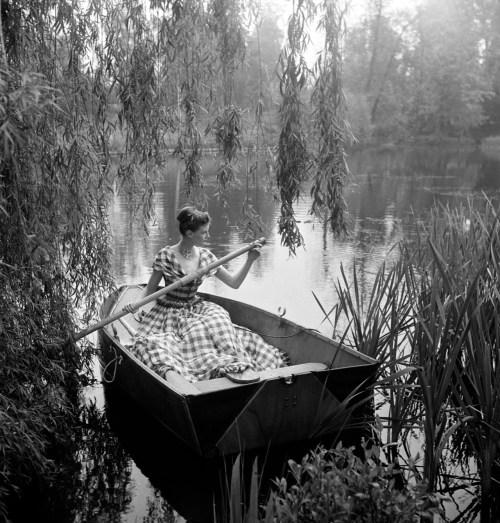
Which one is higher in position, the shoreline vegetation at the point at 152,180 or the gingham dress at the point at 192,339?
the shoreline vegetation at the point at 152,180

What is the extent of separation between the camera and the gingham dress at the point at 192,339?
15.2 ft

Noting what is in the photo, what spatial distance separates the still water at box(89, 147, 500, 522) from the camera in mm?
4375

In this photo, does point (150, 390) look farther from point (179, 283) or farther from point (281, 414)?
point (281, 414)

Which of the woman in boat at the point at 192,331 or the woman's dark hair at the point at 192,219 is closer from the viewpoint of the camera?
the woman in boat at the point at 192,331

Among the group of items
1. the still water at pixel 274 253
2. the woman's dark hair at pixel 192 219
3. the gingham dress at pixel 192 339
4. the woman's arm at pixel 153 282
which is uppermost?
the woman's dark hair at pixel 192 219

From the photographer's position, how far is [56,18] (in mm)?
3947

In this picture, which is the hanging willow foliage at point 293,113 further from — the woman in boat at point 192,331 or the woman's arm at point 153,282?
the woman's arm at point 153,282

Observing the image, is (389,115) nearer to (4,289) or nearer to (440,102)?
(440,102)

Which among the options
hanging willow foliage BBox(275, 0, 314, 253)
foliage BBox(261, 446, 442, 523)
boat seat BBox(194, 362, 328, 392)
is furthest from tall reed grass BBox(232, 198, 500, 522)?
hanging willow foliage BBox(275, 0, 314, 253)

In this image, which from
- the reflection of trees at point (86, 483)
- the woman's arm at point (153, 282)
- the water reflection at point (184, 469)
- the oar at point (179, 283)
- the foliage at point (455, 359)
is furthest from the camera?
the woman's arm at point (153, 282)

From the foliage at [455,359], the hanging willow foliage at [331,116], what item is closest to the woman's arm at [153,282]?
the hanging willow foliage at [331,116]

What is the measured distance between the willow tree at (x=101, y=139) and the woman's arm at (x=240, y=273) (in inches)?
12.4

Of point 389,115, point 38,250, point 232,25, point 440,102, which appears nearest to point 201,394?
point 38,250

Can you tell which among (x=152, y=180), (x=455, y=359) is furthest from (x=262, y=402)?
(x=152, y=180)
